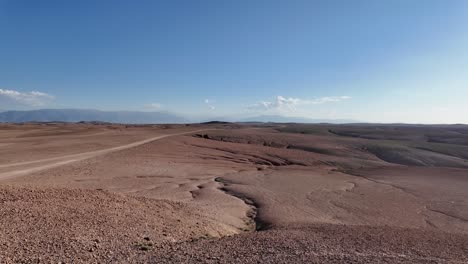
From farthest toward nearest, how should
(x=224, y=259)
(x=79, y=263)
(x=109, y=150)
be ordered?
(x=109, y=150)
(x=224, y=259)
(x=79, y=263)

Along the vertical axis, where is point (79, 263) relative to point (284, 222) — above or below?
above

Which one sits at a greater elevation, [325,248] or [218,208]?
[325,248]

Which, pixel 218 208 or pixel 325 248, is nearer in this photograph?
pixel 325 248

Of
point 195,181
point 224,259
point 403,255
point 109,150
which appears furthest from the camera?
point 109,150

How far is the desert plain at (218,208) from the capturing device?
9.15m

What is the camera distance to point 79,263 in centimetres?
782

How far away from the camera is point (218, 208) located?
16156 mm

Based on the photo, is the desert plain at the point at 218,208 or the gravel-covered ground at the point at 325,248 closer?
the gravel-covered ground at the point at 325,248

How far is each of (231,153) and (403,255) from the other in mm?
28759

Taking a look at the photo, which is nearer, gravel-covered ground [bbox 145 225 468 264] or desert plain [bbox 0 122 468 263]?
gravel-covered ground [bbox 145 225 468 264]

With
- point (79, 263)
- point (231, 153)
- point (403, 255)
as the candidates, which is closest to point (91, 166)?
point (231, 153)

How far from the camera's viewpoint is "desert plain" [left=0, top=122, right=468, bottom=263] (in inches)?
360

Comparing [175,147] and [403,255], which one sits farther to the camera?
[175,147]

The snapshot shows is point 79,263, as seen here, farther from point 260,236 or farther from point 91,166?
point 91,166
